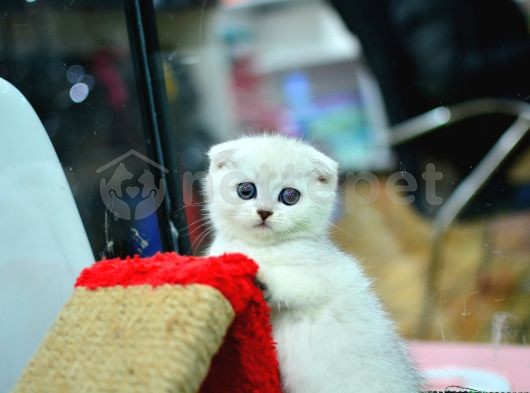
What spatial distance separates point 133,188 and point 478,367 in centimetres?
82

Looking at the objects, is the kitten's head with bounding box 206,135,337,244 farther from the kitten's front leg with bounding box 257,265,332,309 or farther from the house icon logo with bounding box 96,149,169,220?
the house icon logo with bounding box 96,149,169,220

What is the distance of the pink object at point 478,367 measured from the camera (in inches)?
41.0

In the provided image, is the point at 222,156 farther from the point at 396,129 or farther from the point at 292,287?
the point at 396,129

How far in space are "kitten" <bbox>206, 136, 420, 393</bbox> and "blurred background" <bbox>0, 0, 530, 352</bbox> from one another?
166mm

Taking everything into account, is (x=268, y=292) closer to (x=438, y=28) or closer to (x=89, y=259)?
(x=89, y=259)

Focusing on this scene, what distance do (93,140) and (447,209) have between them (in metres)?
0.88

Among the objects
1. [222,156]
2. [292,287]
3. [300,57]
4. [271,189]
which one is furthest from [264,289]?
[300,57]

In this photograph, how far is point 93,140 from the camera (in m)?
1.20

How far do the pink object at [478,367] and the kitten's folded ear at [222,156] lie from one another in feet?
1.58

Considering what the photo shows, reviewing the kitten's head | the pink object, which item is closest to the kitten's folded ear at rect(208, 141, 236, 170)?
the kitten's head

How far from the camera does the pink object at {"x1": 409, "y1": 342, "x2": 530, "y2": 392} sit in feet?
3.42

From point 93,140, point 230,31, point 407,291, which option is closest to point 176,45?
point 93,140

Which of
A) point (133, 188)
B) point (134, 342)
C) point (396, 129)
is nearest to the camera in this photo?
point (134, 342)

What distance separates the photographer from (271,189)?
867 mm
